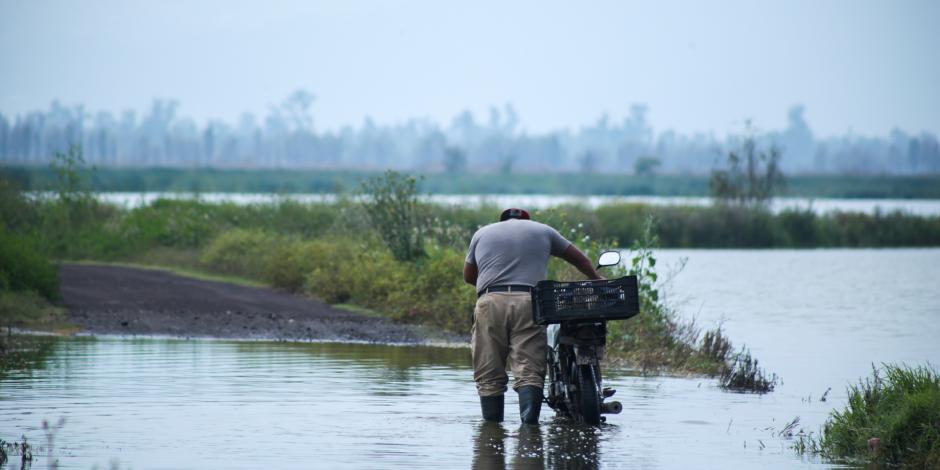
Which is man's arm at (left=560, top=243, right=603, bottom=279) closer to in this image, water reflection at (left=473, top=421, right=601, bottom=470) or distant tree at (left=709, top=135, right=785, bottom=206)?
water reflection at (left=473, top=421, right=601, bottom=470)

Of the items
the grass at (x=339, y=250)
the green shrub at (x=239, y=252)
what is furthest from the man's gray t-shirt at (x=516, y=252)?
the green shrub at (x=239, y=252)

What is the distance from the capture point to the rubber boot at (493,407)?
11938 mm

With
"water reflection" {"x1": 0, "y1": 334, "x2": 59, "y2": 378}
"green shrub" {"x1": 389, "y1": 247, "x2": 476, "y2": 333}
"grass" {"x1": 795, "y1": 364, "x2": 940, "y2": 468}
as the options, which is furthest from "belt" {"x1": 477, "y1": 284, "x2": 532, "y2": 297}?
"green shrub" {"x1": 389, "y1": 247, "x2": 476, "y2": 333}

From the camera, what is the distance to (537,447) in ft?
35.6

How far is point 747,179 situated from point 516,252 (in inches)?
2031

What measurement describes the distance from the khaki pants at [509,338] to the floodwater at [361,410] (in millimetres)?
528

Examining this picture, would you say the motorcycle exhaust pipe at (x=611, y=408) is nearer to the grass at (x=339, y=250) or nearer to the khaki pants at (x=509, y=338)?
the khaki pants at (x=509, y=338)

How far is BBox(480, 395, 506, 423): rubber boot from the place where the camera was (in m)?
11.9

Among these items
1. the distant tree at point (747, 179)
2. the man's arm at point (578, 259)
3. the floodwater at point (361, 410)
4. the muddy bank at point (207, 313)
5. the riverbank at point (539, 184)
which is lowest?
the floodwater at point (361, 410)

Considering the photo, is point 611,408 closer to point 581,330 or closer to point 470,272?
point 581,330

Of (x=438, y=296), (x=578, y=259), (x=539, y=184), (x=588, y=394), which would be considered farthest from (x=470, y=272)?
(x=539, y=184)

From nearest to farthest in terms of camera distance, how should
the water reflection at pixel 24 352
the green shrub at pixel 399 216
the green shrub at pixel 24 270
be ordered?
1. the water reflection at pixel 24 352
2. the green shrub at pixel 24 270
3. the green shrub at pixel 399 216

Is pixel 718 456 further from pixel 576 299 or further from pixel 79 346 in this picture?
pixel 79 346

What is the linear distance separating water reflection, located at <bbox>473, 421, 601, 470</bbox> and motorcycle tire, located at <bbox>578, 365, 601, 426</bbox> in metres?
0.14
